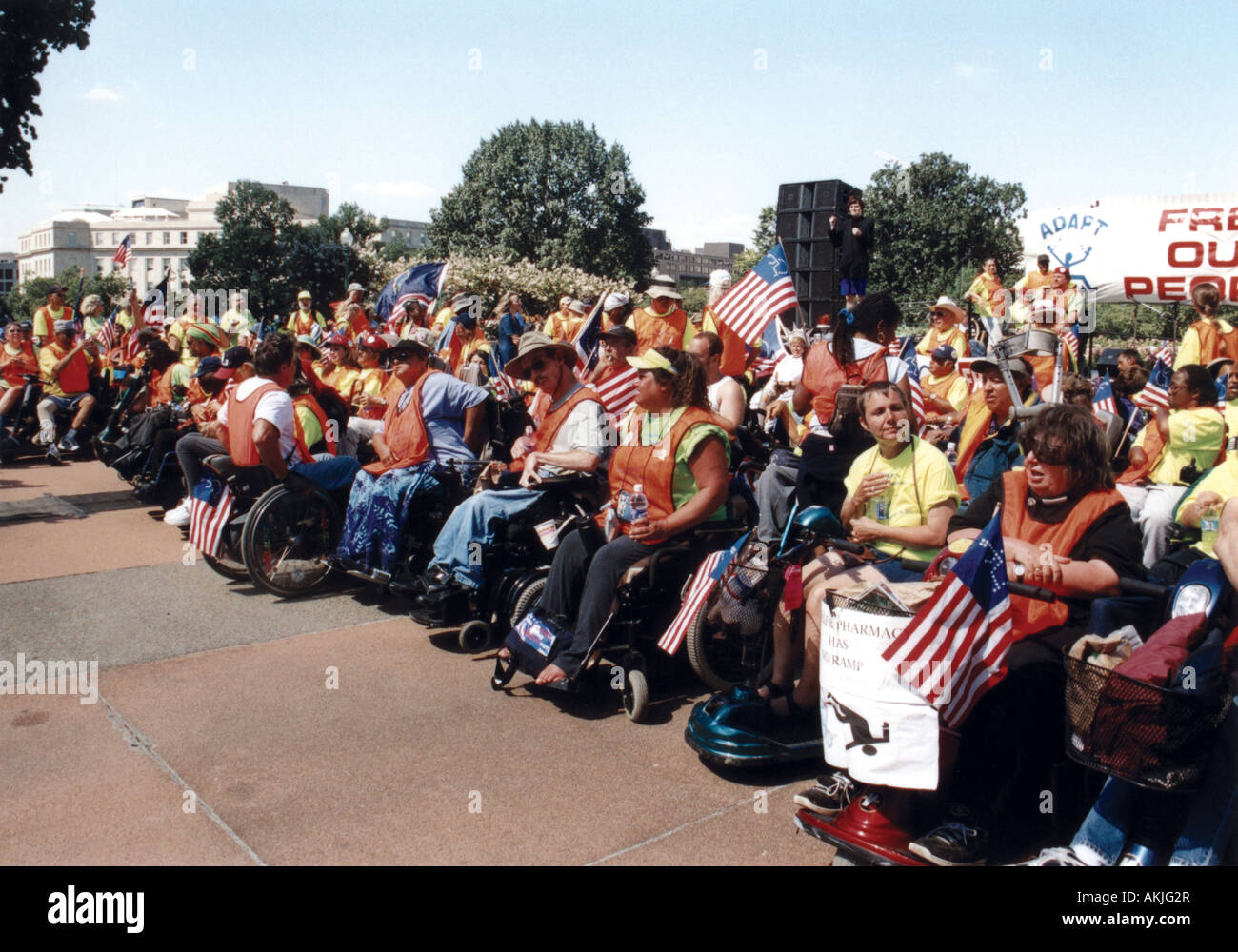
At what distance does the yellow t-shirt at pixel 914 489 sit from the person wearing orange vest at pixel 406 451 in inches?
117

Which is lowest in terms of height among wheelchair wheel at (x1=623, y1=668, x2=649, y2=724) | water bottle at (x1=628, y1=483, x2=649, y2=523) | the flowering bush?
wheelchair wheel at (x1=623, y1=668, x2=649, y2=724)

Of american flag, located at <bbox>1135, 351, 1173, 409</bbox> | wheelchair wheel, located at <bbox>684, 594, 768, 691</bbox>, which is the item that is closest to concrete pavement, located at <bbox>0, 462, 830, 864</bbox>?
wheelchair wheel, located at <bbox>684, 594, 768, 691</bbox>

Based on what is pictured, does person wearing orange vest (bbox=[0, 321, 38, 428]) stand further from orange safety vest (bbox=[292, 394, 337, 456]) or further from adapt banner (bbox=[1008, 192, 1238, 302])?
adapt banner (bbox=[1008, 192, 1238, 302])

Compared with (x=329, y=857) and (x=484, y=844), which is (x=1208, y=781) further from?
(x=329, y=857)

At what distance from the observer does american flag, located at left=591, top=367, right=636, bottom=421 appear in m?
6.87

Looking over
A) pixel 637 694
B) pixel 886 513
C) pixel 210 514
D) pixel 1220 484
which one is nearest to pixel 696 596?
pixel 637 694

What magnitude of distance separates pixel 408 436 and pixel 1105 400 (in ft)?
17.3

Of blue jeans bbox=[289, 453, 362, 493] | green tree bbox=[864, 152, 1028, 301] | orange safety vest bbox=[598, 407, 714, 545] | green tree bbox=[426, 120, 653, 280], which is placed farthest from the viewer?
green tree bbox=[426, 120, 653, 280]

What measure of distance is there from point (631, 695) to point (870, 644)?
1966mm

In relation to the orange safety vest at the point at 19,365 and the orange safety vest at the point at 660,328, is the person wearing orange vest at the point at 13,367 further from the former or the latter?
the orange safety vest at the point at 660,328

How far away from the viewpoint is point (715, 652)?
16.1ft

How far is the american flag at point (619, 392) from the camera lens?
687 centimetres

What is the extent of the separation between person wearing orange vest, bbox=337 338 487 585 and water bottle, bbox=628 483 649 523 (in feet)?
5.63

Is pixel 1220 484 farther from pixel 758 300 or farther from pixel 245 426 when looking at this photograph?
pixel 245 426
